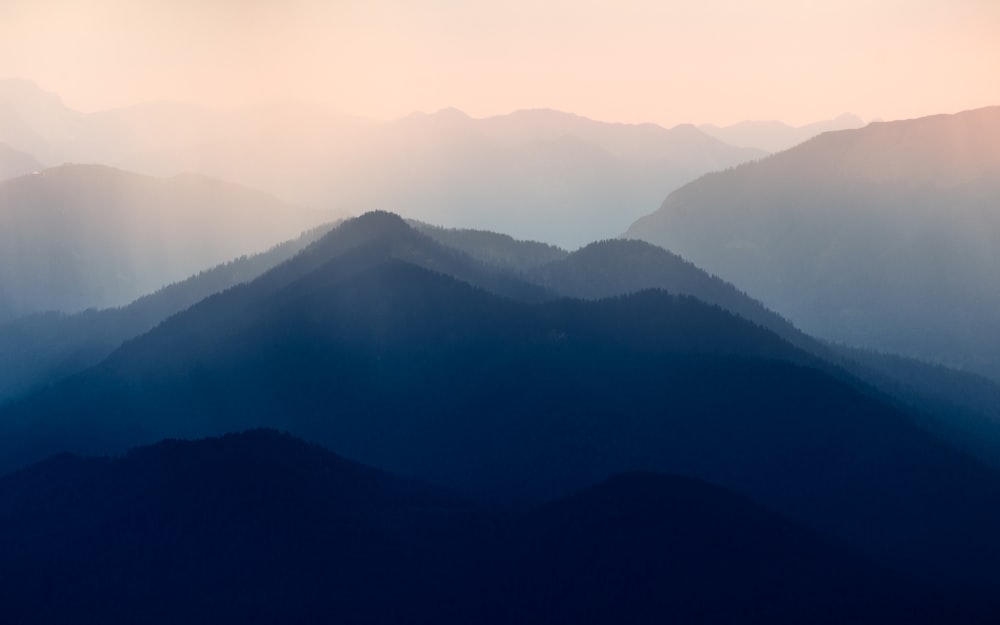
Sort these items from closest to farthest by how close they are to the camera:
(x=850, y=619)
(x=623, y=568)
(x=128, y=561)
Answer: (x=850, y=619) → (x=623, y=568) → (x=128, y=561)

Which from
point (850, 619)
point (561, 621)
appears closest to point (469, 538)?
point (561, 621)

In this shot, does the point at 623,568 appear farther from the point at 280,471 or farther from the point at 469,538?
the point at 280,471

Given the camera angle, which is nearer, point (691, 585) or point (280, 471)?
point (691, 585)

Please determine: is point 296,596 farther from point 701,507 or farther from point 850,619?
point 850,619

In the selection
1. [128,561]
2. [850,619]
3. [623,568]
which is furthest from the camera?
[128,561]

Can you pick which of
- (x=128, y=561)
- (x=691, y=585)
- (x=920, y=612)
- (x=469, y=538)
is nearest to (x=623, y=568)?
(x=691, y=585)

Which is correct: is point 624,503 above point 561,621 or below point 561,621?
above
